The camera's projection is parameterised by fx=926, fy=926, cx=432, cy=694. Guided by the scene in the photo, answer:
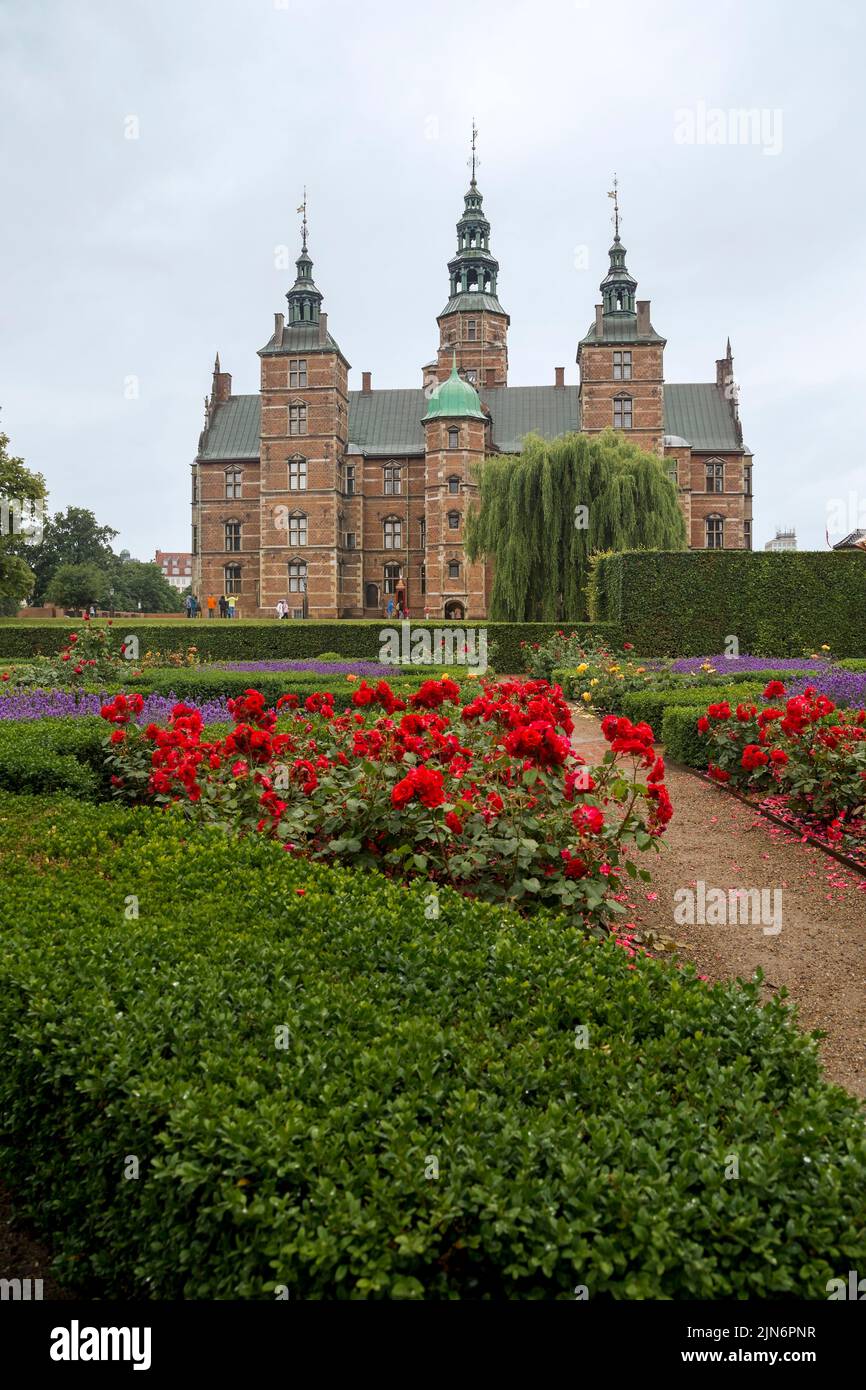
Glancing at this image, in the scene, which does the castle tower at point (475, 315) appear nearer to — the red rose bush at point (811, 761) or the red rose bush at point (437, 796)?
the red rose bush at point (811, 761)

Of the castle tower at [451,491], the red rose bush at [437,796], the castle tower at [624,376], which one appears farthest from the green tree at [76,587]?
the red rose bush at [437,796]

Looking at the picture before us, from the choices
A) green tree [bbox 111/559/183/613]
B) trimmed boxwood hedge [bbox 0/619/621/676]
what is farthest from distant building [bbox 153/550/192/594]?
trimmed boxwood hedge [bbox 0/619/621/676]

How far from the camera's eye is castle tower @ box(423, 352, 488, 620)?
135ft

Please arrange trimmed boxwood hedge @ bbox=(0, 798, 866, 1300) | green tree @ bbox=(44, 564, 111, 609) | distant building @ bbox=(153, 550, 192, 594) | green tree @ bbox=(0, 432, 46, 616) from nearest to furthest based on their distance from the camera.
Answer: trimmed boxwood hedge @ bbox=(0, 798, 866, 1300)
green tree @ bbox=(0, 432, 46, 616)
green tree @ bbox=(44, 564, 111, 609)
distant building @ bbox=(153, 550, 192, 594)

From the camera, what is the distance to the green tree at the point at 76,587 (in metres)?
53.1

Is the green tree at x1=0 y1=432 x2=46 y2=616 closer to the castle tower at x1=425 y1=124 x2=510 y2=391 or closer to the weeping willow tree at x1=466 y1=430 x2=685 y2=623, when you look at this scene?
the weeping willow tree at x1=466 y1=430 x2=685 y2=623

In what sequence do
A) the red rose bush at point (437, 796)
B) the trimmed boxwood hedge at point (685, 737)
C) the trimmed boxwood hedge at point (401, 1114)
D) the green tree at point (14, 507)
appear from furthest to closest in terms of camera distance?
1. the green tree at point (14, 507)
2. the trimmed boxwood hedge at point (685, 737)
3. the red rose bush at point (437, 796)
4. the trimmed boxwood hedge at point (401, 1114)

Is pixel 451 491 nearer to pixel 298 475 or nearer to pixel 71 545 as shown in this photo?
pixel 298 475

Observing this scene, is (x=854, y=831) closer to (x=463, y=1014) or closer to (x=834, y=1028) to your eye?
(x=834, y=1028)

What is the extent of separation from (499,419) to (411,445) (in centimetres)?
463

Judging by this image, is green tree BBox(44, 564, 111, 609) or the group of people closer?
the group of people

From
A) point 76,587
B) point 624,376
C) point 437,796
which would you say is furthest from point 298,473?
point 437,796

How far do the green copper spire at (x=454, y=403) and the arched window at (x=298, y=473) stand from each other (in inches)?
236

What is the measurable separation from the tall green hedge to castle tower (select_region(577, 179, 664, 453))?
23.1m
